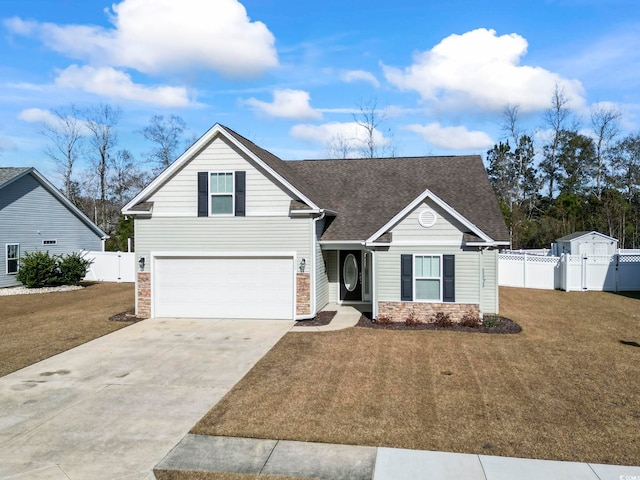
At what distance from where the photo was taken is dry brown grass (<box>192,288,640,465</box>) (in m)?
6.86

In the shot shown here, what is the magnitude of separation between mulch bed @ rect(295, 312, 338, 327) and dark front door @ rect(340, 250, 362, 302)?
6.72 ft

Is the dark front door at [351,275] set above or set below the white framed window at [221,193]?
below

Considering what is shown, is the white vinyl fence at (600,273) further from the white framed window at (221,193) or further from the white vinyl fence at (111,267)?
the white vinyl fence at (111,267)

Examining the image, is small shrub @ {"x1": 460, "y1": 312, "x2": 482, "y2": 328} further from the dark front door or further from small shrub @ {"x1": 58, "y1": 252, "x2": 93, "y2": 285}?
small shrub @ {"x1": 58, "y1": 252, "x2": 93, "y2": 285}

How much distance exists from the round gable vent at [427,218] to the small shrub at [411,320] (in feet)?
9.18

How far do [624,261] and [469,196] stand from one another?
10045 mm

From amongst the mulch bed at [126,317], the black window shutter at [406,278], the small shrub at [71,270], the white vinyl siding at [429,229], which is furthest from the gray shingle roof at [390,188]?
the small shrub at [71,270]

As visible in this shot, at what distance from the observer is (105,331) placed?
46.7 ft

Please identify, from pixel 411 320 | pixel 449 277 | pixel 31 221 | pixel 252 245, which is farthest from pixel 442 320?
pixel 31 221

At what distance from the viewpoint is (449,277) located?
14.2 m

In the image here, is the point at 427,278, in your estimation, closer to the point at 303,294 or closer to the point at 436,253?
the point at 436,253

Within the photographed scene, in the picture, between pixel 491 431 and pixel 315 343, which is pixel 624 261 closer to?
pixel 315 343

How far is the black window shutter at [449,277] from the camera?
14.2 meters

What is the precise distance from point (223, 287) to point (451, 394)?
30.6 ft
